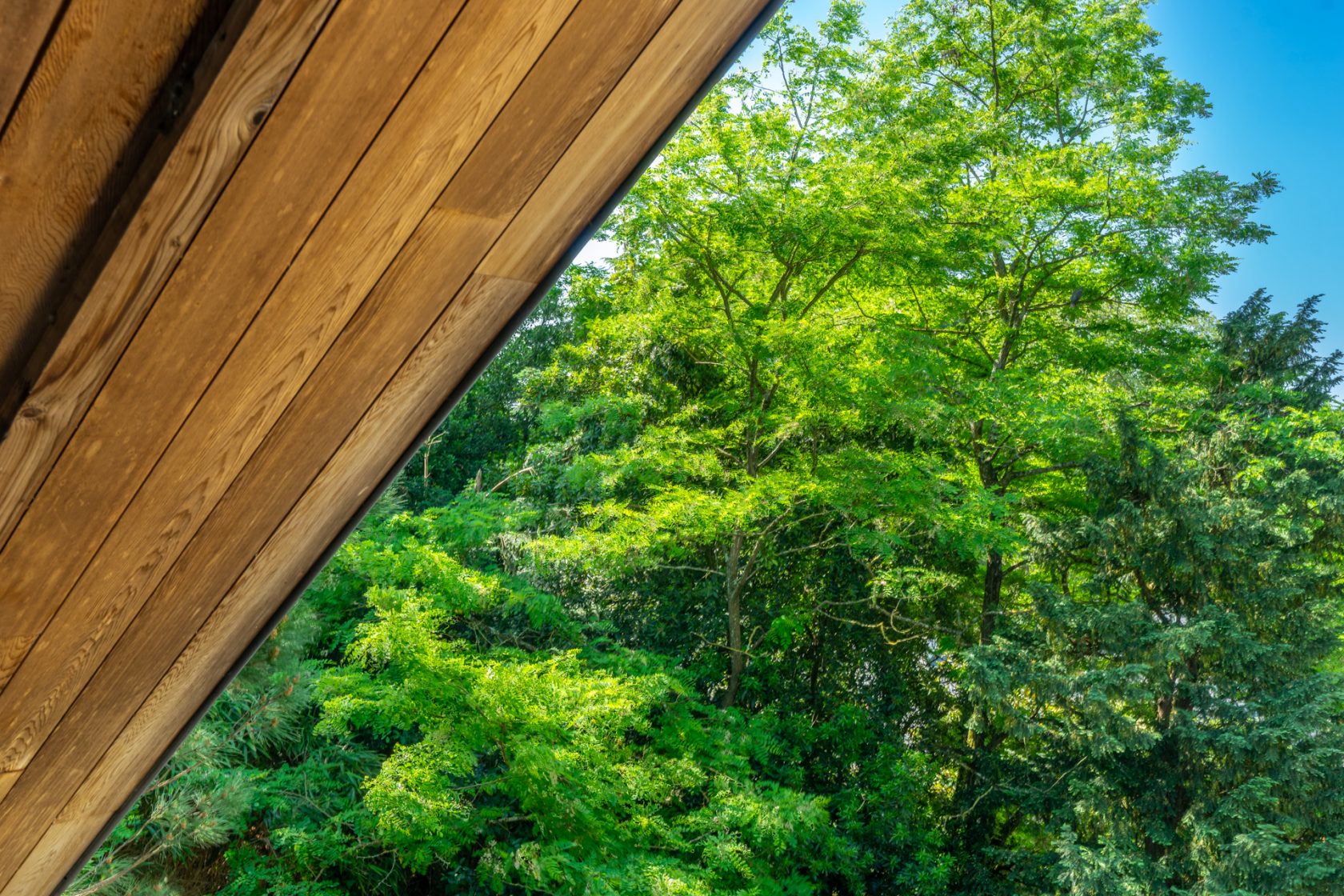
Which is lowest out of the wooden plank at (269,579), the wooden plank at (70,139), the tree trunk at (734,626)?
the wooden plank at (269,579)

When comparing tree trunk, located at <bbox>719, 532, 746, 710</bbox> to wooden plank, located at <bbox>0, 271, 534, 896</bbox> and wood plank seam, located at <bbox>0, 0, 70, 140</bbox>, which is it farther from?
wood plank seam, located at <bbox>0, 0, 70, 140</bbox>

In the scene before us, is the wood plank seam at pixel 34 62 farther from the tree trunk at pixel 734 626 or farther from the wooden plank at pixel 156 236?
the tree trunk at pixel 734 626

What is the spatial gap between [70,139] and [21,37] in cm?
5

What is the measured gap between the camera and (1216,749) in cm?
696

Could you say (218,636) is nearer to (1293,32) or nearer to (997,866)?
(997,866)

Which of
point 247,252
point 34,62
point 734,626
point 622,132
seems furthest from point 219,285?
point 734,626

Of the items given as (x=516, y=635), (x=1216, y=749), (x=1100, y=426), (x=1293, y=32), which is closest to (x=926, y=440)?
(x=1100, y=426)

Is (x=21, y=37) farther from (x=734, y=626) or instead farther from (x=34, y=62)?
(x=734, y=626)

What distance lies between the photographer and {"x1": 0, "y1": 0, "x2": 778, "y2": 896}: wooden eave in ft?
1.60

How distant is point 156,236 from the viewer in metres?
0.51

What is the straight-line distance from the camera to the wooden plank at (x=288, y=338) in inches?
20.0

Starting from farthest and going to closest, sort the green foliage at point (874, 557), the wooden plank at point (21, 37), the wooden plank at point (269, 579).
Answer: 1. the green foliage at point (874, 557)
2. the wooden plank at point (269, 579)
3. the wooden plank at point (21, 37)

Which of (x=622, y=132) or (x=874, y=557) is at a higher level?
(x=874, y=557)

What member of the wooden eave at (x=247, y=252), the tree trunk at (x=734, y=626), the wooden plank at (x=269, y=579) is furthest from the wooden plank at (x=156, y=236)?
the tree trunk at (x=734, y=626)
